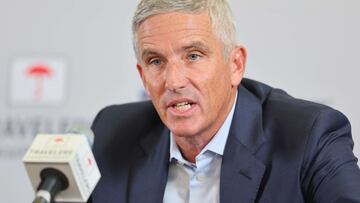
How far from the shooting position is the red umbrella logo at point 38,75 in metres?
2.77

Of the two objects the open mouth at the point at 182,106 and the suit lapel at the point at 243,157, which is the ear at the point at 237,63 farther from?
the open mouth at the point at 182,106

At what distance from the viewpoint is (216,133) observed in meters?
1.73

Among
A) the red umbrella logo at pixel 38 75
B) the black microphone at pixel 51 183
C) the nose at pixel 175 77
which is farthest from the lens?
the red umbrella logo at pixel 38 75

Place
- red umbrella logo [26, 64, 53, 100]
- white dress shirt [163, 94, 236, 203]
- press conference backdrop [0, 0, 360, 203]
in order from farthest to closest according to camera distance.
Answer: red umbrella logo [26, 64, 53, 100] → press conference backdrop [0, 0, 360, 203] → white dress shirt [163, 94, 236, 203]

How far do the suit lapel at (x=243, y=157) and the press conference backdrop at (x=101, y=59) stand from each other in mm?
807

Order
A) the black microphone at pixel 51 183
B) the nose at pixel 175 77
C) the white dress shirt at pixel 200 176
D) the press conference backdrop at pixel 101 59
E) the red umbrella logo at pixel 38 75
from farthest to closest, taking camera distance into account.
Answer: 1. the red umbrella logo at pixel 38 75
2. the press conference backdrop at pixel 101 59
3. the white dress shirt at pixel 200 176
4. the nose at pixel 175 77
5. the black microphone at pixel 51 183

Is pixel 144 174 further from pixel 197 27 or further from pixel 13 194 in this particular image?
pixel 13 194

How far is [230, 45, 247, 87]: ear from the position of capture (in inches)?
67.2

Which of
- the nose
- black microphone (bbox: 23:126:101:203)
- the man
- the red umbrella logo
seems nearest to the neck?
the man

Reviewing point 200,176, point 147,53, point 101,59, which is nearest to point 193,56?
point 147,53

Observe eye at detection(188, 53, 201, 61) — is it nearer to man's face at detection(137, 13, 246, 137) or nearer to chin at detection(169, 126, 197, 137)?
man's face at detection(137, 13, 246, 137)

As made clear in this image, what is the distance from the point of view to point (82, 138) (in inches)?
44.5

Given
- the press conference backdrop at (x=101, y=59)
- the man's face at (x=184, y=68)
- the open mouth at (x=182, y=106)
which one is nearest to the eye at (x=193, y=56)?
A: the man's face at (x=184, y=68)

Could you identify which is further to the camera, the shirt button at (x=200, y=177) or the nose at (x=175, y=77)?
the shirt button at (x=200, y=177)
